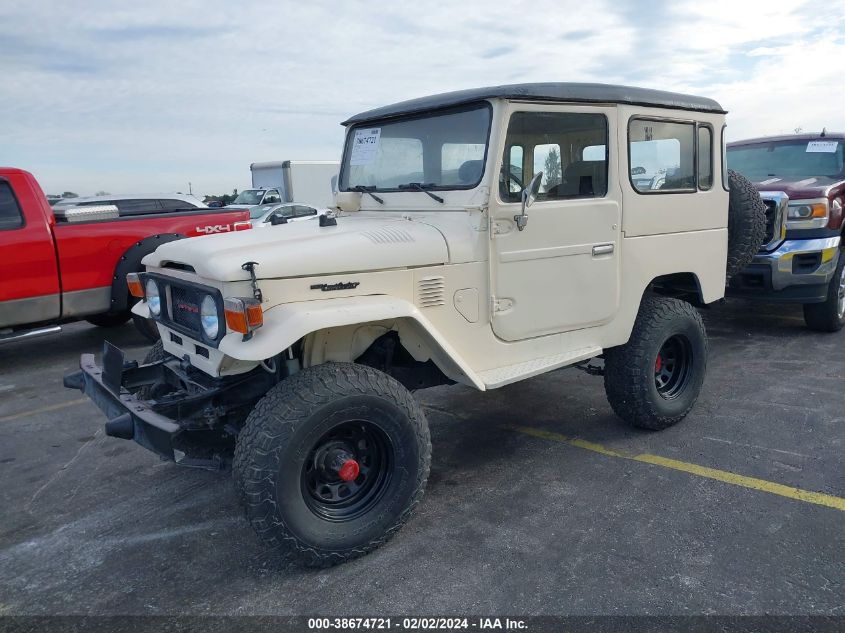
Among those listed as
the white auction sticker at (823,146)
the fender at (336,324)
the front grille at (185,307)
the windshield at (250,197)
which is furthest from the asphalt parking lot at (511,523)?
the windshield at (250,197)

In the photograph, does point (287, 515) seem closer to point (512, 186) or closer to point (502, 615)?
point (502, 615)

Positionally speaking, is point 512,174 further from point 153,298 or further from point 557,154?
point 153,298

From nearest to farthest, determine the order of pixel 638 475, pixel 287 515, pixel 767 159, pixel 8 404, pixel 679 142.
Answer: pixel 287 515
pixel 638 475
pixel 679 142
pixel 8 404
pixel 767 159

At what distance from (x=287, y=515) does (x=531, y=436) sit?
2.12 meters

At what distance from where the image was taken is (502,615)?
2625 millimetres

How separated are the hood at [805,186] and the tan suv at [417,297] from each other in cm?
231

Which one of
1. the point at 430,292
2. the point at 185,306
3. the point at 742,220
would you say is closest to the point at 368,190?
the point at 430,292

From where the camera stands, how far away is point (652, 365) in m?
4.23

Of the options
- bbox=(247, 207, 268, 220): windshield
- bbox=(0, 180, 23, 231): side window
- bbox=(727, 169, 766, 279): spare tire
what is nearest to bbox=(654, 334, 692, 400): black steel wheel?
bbox=(727, 169, 766, 279): spare tire

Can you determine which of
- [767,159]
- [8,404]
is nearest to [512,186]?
[8,404]

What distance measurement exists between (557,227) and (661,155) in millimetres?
1062

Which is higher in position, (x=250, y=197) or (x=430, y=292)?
(x=250, y=197)

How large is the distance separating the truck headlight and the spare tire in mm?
1635

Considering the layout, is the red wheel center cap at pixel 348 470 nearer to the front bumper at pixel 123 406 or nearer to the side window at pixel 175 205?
the front bumper at pixel 123 406
